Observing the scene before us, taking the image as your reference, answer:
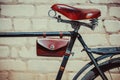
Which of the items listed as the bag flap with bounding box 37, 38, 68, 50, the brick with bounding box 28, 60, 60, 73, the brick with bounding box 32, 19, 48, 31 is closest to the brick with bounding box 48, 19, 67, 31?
the brick with bounding box 32, 19, 48, 31

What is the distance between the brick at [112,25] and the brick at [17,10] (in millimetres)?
667

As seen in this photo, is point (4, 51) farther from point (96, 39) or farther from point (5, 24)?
point (96, 39)

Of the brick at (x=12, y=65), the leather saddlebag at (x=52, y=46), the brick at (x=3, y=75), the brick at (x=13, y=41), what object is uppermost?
the leather saddlebag at (x=52, y=46)

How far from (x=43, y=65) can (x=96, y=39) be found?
0.55 metres

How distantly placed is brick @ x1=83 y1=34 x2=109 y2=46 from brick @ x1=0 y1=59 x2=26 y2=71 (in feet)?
2.10

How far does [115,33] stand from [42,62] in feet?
2.36

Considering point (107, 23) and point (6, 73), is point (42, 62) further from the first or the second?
point (107, 23)

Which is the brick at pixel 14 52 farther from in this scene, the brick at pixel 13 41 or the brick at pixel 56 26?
the brick at pixel 56 26

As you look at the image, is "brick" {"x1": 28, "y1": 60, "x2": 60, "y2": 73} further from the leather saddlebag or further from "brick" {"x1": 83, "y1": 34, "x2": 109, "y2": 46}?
the leather saddlebag

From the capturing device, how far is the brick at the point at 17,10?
2.19 metres

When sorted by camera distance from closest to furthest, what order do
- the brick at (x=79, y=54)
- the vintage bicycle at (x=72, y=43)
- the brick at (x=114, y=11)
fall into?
the vintage bicycle at (x=72, y=43) < the brick at (x=114, y=11) < the brick at (x=79, y=54)

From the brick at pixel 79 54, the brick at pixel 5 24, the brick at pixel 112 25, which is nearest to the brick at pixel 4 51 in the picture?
the brick at pixel 5 24

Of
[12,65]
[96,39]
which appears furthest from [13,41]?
[96,39]

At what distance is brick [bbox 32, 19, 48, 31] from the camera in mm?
2211
